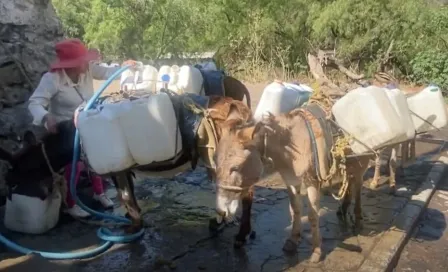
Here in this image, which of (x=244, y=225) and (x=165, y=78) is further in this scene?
(x=165, y=78)

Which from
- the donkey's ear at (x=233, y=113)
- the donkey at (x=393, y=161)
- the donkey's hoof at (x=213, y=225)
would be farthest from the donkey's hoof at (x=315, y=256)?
the donkey at (x=393, y=161)

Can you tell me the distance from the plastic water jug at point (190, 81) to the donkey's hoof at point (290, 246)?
1.79m

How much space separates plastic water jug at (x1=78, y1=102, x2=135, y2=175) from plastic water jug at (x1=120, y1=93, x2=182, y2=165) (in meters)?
0.07

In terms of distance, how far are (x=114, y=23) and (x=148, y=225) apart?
53.4 feet

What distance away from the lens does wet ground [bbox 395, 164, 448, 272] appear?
5.05 m

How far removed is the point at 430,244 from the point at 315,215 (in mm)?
1627

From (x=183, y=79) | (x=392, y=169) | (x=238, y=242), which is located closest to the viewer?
(x=238, y=242)

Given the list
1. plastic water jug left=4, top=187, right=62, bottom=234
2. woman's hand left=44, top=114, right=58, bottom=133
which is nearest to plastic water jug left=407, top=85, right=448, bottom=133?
woman's hand left=44, top=114, right=58, bottom=133

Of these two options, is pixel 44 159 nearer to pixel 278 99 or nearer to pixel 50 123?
pixel 50 123

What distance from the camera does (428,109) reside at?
6.25m

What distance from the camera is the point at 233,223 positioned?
18.4ft

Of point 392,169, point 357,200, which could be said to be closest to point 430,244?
point 357,200

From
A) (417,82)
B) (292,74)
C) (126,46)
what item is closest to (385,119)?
(417,82)

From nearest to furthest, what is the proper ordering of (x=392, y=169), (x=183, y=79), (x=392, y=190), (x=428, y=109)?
(x=183, y=79)
(x=428, y=109)
(x=392, y=190)
(x=392, y=169)
